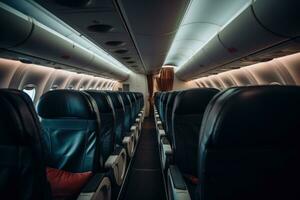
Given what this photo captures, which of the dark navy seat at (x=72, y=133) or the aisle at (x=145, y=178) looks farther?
the aisle at (x=145, y=178)

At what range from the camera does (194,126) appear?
7.30ft

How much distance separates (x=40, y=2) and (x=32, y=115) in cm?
185

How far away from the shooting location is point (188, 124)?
2.23m

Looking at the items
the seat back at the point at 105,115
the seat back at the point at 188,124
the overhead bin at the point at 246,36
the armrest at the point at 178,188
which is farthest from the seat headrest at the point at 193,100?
the overhead bin at the point at 246,36

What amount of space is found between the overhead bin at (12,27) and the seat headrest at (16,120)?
164cm

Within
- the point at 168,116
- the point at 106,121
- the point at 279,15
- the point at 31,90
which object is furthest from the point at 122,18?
the point at 31,90

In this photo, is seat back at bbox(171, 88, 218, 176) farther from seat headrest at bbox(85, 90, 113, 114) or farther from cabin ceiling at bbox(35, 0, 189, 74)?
cabin ceiling at bbox(35, 0, 189, 74)

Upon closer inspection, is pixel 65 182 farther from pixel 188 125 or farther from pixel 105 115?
pixel 188 125

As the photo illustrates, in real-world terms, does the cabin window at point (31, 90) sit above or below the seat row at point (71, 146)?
above

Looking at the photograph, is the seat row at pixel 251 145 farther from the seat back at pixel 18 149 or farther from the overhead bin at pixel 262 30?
the overhead bin at pixel 262 30

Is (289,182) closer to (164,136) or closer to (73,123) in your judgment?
(73,123)

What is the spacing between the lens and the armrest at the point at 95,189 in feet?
5.08

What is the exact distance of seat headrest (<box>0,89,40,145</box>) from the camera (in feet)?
2.60

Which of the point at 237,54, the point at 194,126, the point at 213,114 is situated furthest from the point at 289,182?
the point at 237,54
